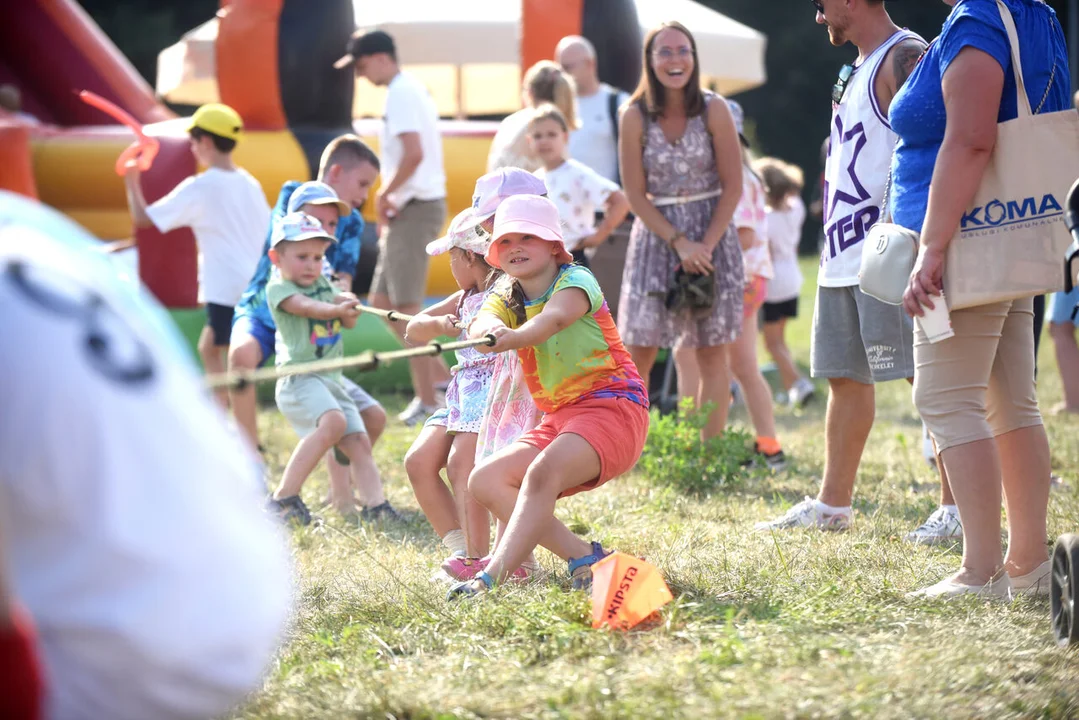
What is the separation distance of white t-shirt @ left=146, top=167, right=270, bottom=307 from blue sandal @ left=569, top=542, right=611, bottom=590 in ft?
11.1

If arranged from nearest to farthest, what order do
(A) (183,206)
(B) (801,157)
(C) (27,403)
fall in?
(C) (27,403) < (A) (183,206) < (B) (801,157)

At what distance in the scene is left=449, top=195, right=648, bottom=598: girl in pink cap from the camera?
3.58m

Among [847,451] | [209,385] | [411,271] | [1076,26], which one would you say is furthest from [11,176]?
[1076,26]

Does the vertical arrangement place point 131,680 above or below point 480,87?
below

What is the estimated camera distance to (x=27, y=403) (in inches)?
64.3

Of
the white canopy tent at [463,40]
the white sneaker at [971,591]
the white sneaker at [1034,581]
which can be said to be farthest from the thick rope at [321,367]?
the white canopy tent at [463,40]

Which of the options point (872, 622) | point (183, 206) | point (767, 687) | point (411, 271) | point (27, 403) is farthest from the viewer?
point (411, 271)

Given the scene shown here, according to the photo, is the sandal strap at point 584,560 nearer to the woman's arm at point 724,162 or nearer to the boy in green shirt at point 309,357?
the boy in green shirt at point 309,357

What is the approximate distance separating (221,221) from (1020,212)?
13.9ft

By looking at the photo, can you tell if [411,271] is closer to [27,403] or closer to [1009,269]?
[1009,269]

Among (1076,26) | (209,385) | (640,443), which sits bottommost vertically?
(640,443)

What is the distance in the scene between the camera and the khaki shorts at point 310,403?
5309mm

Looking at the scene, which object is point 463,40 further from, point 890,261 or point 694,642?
point 694,642

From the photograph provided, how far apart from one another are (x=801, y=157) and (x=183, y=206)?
2513 cm
